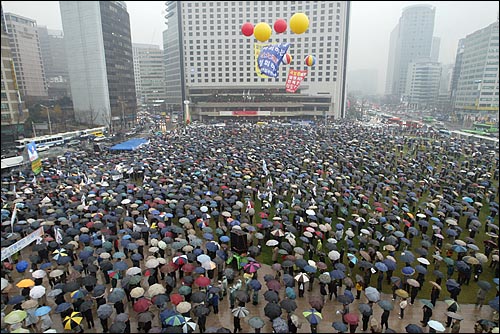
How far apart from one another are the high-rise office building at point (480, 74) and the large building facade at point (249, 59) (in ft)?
74.4

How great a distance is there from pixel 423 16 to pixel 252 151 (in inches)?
4586

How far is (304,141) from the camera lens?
3141 centimetres

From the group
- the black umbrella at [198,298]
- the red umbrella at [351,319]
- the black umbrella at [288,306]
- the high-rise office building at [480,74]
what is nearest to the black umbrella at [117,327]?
the black umbrella at [198,298]

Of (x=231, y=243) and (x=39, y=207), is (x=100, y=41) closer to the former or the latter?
(x=39, y=207)

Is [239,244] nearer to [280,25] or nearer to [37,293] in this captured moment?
[37,293]

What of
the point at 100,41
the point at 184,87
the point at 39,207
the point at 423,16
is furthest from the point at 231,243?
the point at 423,16

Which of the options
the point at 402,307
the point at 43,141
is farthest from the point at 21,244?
the point at 43,141

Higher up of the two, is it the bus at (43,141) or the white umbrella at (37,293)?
the bus at (43,141)

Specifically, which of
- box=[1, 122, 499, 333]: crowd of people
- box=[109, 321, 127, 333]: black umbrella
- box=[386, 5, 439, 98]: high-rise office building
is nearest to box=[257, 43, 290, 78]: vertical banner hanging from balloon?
box=[1, 122, 499, 333]: crowd of people

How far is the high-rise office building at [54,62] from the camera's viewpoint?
56287mm

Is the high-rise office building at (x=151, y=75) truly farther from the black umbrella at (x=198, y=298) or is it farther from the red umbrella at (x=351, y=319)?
the red umbrella at (x=351, y=319)

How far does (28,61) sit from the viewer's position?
168 ft

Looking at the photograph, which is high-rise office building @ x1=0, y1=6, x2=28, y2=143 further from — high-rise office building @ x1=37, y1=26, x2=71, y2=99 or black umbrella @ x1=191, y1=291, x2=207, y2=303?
black umbrella @ x1=191, y1=291, x2=207, y2=303

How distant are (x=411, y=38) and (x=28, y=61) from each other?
124 metres
